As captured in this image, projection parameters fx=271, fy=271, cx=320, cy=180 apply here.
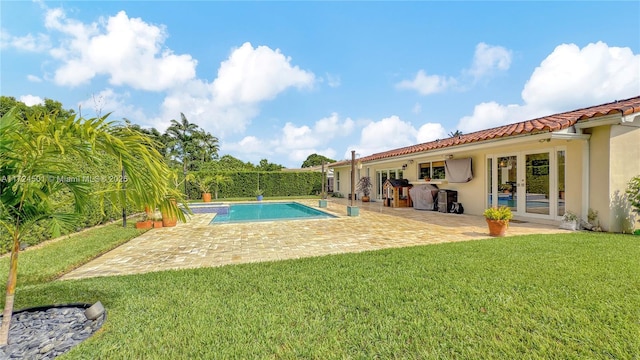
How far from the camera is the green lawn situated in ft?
8.57

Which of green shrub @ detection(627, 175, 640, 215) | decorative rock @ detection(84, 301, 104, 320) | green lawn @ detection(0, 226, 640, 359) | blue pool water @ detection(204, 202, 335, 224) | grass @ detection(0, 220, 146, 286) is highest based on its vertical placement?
green shrub @ detection(627, 175, 640, 215)

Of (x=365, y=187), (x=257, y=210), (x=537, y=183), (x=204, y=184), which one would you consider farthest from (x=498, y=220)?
(x=204, y=184)

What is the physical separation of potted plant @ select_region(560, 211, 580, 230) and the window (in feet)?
20.4

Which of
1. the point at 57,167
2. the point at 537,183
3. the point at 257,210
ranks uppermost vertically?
the point at 57,167

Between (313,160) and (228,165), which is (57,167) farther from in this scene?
(313,160)

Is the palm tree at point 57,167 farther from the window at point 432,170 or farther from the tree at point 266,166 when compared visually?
the tree at point 266,166

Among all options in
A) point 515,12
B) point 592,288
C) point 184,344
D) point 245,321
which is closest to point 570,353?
point 592,288

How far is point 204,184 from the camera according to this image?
2394 cm

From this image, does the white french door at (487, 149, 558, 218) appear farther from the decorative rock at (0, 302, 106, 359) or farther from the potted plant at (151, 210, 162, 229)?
the potted plant at (151, 210, 162, 229)

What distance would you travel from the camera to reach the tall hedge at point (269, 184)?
26.0 metres

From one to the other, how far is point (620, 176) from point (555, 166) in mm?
1692

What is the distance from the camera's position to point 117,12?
407 inches

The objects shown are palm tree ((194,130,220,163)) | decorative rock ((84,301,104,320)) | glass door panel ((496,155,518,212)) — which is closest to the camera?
decorative rock ((84,301,104,320))

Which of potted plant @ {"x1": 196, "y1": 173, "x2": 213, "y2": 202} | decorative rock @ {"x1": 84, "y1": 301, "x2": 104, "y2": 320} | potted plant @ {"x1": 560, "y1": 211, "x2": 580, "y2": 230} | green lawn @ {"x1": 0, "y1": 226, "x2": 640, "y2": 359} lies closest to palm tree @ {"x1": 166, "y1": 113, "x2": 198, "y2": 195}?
Result: potted plant @ {"x1": 196, "y1": 173, "x2": 213, "y2": 202}
